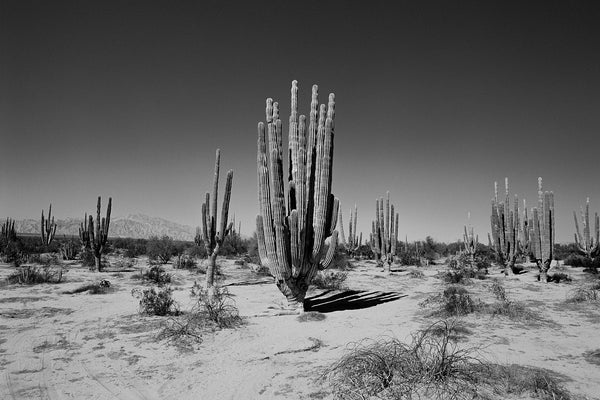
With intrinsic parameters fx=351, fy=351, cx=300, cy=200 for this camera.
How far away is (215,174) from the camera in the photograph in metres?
13.9

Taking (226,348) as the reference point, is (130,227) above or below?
above

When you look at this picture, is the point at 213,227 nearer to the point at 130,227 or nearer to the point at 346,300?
the point at 346,300

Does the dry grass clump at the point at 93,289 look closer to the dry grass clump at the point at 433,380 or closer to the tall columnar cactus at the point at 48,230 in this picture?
the dry grass clump at the point at 433,380

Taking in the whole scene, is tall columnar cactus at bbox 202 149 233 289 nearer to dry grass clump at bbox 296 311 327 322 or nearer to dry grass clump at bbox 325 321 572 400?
dry grass clump at bbox 296 311 327 322

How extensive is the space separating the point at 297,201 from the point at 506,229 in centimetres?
1357

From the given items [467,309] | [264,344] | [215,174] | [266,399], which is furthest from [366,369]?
[215,174]

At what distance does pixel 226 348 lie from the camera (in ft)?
18.4

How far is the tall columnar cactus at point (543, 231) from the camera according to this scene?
13.8 m

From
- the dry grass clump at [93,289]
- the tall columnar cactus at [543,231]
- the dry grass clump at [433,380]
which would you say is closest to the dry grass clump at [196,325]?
the dry grass clump at [433,380]

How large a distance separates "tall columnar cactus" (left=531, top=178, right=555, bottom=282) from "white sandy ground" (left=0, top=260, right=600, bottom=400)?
16.2 feet

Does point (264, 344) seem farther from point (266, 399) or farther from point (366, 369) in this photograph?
point (366, 369)

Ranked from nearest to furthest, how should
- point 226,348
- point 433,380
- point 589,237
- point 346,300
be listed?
point 433,380
point 226,348
point 346,300
point 589,237

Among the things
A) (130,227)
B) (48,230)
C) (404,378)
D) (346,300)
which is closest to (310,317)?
(346,300)

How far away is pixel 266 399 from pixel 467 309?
5577 millimetres
